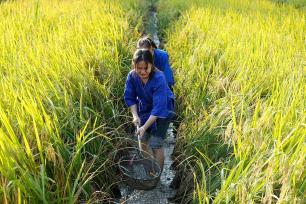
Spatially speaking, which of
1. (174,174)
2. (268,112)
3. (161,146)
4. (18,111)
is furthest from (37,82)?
(268,112)

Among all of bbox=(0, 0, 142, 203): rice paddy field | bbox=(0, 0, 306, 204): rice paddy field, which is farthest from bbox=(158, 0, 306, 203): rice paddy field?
bbox=(0, 0, 142, 203): rice paddy field

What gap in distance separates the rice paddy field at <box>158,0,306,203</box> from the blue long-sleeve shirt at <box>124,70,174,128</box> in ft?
0.94

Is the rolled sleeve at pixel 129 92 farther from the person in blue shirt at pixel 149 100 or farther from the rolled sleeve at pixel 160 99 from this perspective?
the rolled sleeve at pixel 160 99

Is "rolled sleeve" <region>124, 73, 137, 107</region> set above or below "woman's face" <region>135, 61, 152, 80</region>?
below

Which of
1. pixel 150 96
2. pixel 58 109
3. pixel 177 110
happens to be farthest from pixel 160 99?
pixel 177 110

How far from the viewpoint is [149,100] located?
2361 millimetres

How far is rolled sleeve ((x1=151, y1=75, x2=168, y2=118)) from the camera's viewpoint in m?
2.19

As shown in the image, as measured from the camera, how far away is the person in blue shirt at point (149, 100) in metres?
2.16

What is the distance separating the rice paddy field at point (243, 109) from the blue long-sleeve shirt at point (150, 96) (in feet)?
0.94

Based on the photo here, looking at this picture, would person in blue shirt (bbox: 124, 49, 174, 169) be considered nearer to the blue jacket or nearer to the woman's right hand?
the woman's right hand

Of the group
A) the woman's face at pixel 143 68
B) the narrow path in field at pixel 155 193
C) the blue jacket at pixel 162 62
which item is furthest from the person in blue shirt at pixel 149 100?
the blue jacket at pixel 162 62

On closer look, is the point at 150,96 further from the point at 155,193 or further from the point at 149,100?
the point at 155,193

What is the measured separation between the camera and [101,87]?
2.46 meters

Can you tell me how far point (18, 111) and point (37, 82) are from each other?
0.48 metres
